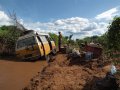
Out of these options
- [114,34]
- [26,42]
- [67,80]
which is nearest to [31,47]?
[26,42]

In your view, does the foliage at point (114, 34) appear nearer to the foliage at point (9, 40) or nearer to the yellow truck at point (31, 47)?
the yellow truck at point (31, 47)

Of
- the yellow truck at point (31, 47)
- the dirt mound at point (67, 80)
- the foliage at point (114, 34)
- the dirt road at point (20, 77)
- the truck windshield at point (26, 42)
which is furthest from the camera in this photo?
the truck windshield at point (26, 42)

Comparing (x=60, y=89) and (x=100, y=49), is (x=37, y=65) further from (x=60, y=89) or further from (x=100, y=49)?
(x=60, y=89)

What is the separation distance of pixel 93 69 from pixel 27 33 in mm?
7974

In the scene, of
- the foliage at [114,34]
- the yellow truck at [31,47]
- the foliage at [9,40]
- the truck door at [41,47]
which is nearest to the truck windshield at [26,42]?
the yellow truck at [31,47]

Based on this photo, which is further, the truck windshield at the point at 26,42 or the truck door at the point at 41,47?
the truck windshield at the point at 26,42

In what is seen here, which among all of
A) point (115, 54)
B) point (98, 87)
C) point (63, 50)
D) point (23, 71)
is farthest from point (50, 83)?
point (63, 50)

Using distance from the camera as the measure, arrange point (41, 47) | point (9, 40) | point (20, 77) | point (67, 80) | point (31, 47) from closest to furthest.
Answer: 1. point (67, 80)
2. point (20, 77)
3. point (31, 47)
4. point (41, 47)
5. point (9, 40)

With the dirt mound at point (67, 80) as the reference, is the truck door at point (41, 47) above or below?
above

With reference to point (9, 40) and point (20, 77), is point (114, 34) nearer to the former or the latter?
point (20, 77)

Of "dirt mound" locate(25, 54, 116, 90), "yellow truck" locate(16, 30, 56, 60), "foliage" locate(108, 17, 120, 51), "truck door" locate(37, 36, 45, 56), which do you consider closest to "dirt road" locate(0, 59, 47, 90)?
"yellow truck" locate(16, 30, 56, 60)

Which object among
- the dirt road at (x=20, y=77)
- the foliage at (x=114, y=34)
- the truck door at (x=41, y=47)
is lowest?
the dirt road at (x=20, y=77)

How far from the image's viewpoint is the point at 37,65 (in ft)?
54.5

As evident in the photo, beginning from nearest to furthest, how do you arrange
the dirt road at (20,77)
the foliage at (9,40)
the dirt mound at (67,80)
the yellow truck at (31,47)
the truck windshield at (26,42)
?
the dirt mound at (67,80), the dirt road at (20,77), the yellow truck at (31,47), the truck windshield at (26,42), the foliage at (9,40)
